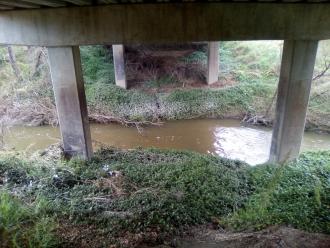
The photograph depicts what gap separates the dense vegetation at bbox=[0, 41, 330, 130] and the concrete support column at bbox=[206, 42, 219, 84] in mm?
567

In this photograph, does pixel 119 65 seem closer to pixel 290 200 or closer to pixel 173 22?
pixel 173 22

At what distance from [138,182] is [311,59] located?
567 centimetres

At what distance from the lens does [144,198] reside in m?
5.91

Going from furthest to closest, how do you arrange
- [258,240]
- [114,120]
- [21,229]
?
[114,120] < [21,229] < [258,240]

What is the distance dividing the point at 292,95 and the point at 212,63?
9932 millimetres

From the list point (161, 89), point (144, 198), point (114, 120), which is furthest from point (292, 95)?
point (161, 89)

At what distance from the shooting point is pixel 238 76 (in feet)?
60.0

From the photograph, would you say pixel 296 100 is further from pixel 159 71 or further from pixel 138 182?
pixel 159 71

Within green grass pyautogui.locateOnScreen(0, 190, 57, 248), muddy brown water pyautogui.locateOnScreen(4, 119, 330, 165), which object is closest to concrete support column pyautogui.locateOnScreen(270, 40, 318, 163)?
muddy brown water pyautogui.locateOnScreen(4, 119, 330, 165)

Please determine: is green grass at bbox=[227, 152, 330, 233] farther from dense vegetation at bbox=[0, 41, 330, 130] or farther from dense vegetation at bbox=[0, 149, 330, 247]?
dense vegetation at bbox=[0, 41, 330, 130]

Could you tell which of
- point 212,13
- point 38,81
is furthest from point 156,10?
point 38,81

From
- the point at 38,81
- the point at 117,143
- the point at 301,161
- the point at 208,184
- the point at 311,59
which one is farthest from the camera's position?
the point at 38,81

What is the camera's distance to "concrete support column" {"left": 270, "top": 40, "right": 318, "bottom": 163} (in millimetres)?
7441

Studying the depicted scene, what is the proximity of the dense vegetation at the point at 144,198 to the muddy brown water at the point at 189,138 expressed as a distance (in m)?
2.65
